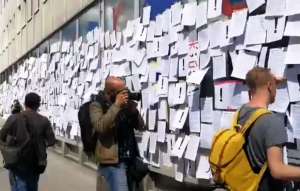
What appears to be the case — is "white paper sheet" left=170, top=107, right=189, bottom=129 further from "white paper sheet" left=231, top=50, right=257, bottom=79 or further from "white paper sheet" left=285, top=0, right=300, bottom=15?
"white paper sheet" left=285, top=0, right=300, bottom=15

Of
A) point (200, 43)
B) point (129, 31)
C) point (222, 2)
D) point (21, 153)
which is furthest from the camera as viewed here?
point (129, 31)

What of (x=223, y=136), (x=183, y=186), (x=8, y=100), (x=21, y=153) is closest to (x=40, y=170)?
(x=21, y=153)

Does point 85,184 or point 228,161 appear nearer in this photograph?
point 228,161

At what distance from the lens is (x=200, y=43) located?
6.79 meters

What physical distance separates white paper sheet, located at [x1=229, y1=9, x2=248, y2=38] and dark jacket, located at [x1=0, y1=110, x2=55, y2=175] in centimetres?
258

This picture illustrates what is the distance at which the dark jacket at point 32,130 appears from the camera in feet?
24.2

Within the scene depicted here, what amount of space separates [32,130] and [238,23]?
279 centimetres

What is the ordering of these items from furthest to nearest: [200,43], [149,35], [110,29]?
[110,29], [149,35], [200,43]

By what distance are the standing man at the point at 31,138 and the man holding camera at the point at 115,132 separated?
4.62 feet

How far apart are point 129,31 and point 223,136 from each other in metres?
6.13

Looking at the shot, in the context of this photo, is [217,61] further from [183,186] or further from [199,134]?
[183,186]

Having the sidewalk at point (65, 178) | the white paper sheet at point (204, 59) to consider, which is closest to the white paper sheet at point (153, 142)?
the white paper sheet at point (204, 59)

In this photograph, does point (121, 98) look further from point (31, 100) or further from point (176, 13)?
point (176, 13)

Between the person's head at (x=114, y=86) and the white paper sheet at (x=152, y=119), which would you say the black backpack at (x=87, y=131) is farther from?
the white paper sheet at (x=152, y=119)
